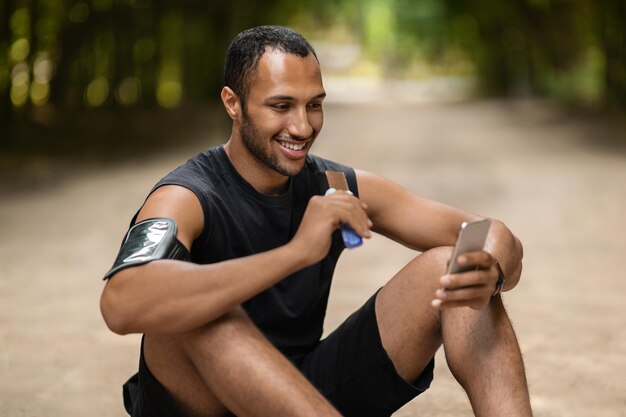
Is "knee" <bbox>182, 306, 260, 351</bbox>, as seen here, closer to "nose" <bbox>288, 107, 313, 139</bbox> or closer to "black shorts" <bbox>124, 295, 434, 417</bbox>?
"black shorts" <bbox>124, 295, 434, 417</bbox>

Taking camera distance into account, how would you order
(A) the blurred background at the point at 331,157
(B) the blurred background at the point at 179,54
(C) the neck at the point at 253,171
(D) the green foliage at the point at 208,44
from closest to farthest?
(C) the neck at the point at 253,171 < (A) the blurred background at the point at 331,157 < (B) the blurred background at the point at 179,54 < (D) the green foliage at the point at 208,44

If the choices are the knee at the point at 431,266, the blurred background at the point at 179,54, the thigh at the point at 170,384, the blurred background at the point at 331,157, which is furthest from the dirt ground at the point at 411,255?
the blurred background at the point at 179,54

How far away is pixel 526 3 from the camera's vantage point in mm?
28234

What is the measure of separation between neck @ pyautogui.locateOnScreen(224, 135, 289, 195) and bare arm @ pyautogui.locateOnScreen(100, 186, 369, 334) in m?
0.47

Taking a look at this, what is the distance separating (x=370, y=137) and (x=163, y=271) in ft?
50.3

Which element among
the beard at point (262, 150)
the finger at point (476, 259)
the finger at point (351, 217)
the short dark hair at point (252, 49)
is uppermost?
the short dark hair at point (252, 49)

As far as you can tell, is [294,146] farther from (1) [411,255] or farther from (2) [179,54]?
(2) [179,54]

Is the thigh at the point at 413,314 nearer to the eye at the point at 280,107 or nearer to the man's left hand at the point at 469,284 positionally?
the man's left hand at the point at 469,284

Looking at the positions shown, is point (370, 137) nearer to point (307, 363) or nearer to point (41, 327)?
point (41, 327)

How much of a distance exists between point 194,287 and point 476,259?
2.47ft

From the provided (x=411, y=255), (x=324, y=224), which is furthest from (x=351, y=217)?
(x=411, y=255)

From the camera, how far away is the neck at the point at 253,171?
2939 millimetres

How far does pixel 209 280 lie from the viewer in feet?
8.00

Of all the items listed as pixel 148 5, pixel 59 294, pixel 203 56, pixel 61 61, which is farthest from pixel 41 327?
pixel 203 56
